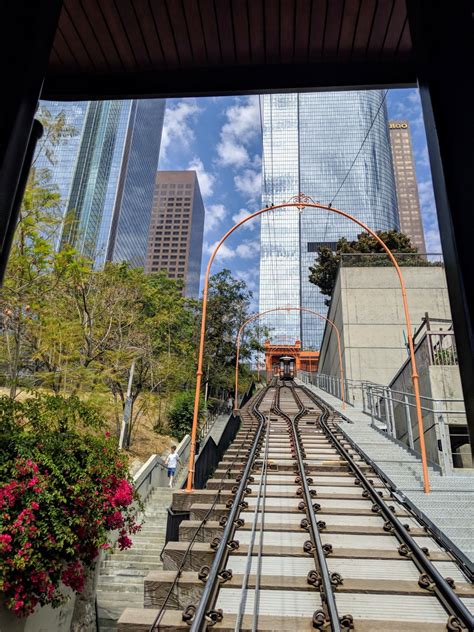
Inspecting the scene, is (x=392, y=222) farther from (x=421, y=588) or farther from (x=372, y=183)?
(x=421, y=588)

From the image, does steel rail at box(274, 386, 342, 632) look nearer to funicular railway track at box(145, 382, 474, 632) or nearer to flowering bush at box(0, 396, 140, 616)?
funicular railway track at box(145, 382, 474, 632)

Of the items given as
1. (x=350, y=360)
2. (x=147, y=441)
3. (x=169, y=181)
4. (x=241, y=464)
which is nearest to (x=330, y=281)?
(x=350, y=360)

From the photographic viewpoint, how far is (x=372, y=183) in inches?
3733

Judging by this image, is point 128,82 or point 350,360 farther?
point 350,360

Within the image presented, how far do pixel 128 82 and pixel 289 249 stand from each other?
103701 mm

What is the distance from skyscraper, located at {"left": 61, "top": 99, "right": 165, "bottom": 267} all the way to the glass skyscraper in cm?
3893

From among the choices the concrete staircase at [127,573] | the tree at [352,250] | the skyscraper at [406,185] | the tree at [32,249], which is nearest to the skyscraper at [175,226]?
the skyscraper at [406,185]

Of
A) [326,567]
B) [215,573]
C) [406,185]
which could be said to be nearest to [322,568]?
[326,567]

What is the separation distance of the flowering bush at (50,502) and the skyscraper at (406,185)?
206 meters

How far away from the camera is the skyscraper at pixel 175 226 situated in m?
166

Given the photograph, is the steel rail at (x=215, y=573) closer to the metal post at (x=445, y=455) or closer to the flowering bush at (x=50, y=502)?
the flowering bush at (x=50, y=502)

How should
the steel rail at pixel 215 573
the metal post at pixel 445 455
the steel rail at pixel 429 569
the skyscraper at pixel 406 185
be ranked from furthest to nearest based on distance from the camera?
1. the skyscraper at pixel 406 185
2. the metal post at pixel 445 455
3. the steel rail at pixel 429 569
4. the steel rail at pixel 215 573

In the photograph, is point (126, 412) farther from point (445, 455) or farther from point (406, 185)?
point (406, 185)

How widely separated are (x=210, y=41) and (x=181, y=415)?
1819cm
